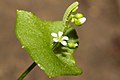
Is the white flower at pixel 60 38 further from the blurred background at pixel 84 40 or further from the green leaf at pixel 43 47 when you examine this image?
the blurred background at pixel 84 40

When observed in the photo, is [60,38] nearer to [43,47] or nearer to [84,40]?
[43,47]

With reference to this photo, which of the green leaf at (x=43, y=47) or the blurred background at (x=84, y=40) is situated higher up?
the green leaf at (x=43, y=47)

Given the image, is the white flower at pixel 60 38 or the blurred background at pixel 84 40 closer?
the white flower at pixel 60 38

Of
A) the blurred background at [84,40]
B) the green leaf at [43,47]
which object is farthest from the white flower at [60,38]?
the blurred background at [84,40]

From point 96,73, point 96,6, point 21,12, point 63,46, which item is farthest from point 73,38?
point 96,6

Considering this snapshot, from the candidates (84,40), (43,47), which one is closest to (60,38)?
(43,47)

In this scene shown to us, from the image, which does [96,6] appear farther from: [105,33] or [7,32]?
[7,32]
